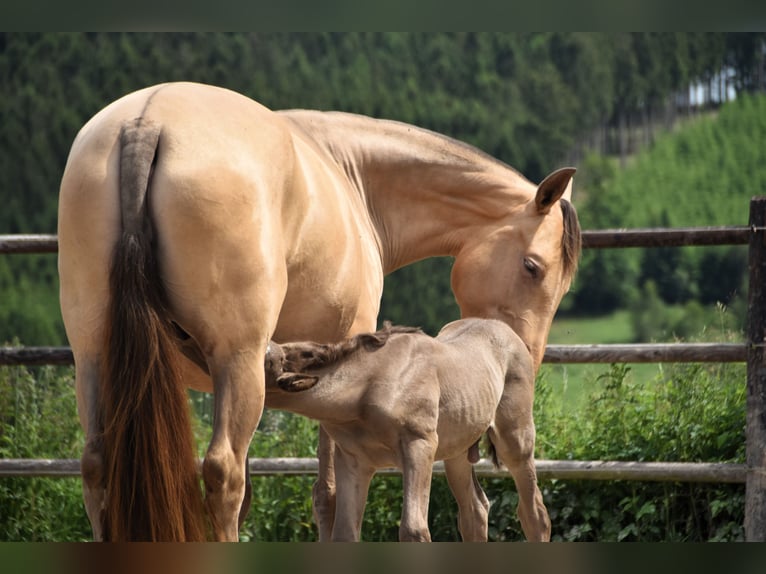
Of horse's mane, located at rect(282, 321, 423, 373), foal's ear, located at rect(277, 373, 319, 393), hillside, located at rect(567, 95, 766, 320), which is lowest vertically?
hillside, located at rect(567, 95, 766, 320)

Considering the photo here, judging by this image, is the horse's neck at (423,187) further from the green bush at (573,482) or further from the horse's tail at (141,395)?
the horse's tail at (141,395)

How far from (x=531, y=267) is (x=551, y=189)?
0.34m

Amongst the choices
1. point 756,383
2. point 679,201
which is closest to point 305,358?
point 756,383

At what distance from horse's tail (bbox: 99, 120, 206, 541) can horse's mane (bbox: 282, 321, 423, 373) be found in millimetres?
341

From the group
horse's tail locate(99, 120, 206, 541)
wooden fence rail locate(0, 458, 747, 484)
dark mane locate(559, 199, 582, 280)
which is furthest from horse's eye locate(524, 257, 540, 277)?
horse's tail locate(99, 120, 206, 541)

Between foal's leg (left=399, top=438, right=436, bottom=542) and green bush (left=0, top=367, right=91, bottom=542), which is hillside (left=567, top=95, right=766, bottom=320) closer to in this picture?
green bush (left=0, top=367, right=91, bottom=542)

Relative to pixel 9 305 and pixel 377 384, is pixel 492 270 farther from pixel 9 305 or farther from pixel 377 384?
pixel 9 305

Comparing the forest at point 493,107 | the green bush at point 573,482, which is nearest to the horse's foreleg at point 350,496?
the green bush at point 573,482

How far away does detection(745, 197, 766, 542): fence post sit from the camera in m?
5.05

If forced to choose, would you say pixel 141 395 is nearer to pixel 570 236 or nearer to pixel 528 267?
pixel 528 267

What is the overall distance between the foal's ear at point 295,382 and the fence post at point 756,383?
2.71m

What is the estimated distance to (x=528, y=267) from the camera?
4594 millimetres

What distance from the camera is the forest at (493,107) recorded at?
47.0ft

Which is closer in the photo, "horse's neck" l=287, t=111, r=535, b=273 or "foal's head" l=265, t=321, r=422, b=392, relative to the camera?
"foal's head" l=265, t=321, r=422, b=392
